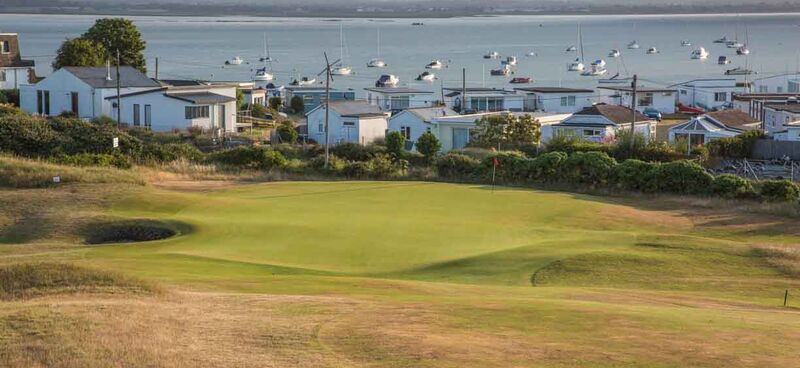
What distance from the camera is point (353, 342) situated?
53.1 ft

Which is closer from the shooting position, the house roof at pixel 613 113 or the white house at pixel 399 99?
the house roof at pixel 613 113

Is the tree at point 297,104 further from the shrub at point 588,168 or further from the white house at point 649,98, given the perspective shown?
the shrub at point 588,168

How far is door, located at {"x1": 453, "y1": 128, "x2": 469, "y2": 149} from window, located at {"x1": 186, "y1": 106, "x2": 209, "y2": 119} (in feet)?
43.7

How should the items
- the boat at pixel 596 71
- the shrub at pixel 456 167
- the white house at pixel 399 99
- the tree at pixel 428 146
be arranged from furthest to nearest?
the boat at pixel 596 71 < the white house at pixel 399 99 < the tree at pixel 428 146 < the shrub at pixel 456 167

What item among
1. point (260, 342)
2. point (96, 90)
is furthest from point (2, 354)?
point (96, 90)

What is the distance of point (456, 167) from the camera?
49.8 m

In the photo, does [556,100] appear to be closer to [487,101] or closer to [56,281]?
[487,101]

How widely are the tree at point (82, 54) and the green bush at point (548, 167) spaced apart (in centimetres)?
4167

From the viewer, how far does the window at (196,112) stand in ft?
216

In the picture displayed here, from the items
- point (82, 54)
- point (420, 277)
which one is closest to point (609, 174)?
point (420, 277)

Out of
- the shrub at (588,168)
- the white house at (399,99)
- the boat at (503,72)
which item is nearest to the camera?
the shrub at (588,168)

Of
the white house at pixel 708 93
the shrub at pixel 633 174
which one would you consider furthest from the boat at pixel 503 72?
the shrub at pixel 633 174

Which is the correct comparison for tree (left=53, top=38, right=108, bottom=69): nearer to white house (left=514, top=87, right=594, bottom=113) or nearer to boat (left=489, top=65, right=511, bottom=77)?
white house (left=514, top=87, right=594, bottom=113)

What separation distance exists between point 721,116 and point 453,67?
109m
